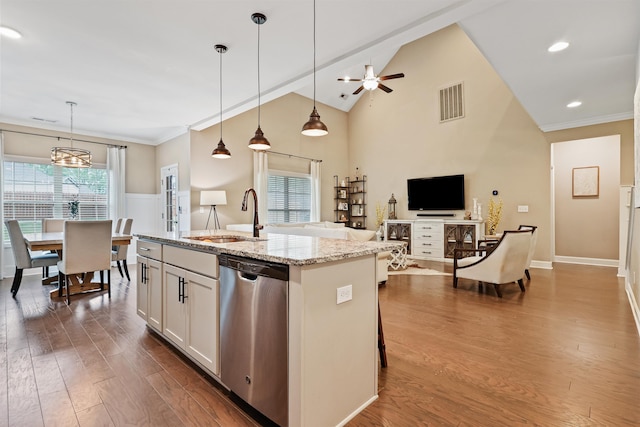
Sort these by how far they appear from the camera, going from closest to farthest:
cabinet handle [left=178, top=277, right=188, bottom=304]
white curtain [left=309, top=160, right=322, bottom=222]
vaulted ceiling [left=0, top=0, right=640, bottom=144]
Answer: cabinet handle [left=178, top=277, right=188, bottom=304], vaulted ceiling [left=0, top=0, right=640, bottom=144], white curtain [left=309, top=160, right=322, bottom=222]

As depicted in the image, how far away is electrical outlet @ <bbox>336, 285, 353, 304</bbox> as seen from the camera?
1.58 metres

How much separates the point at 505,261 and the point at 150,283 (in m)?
4.07

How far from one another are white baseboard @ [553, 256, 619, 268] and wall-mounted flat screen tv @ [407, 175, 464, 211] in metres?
2.32

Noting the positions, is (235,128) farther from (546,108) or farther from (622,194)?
(622,194)

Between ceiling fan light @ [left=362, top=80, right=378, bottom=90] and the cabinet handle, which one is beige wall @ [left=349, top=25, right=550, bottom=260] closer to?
ceiling fan light @ [left=362, top=80, right=378, bottom=90]

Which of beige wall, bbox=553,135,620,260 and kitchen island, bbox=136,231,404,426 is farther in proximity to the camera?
beige wall, bbox=553,135,620,260

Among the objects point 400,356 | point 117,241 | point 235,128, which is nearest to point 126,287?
point 117,241

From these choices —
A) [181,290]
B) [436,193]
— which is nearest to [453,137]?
[436,193]

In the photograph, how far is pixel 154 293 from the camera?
8.77 ft

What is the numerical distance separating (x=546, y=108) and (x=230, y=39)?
483 cm

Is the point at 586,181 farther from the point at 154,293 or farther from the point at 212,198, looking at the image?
the point at 154,293

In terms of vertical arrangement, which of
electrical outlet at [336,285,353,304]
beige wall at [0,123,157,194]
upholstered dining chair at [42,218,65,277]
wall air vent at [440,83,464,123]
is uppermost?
wall air vent at [440,83,464,123]

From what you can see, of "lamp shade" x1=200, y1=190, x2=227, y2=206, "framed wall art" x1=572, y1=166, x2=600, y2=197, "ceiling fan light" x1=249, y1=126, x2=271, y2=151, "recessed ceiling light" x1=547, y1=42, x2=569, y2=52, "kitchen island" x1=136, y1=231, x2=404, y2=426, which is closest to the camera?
"kitchen island" x1=136, y1=231, x2=404, y2=426

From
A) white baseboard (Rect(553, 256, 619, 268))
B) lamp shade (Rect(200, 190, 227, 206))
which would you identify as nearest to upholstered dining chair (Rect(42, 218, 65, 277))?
lamp shade (Rect(200, 190, 227, 206))
